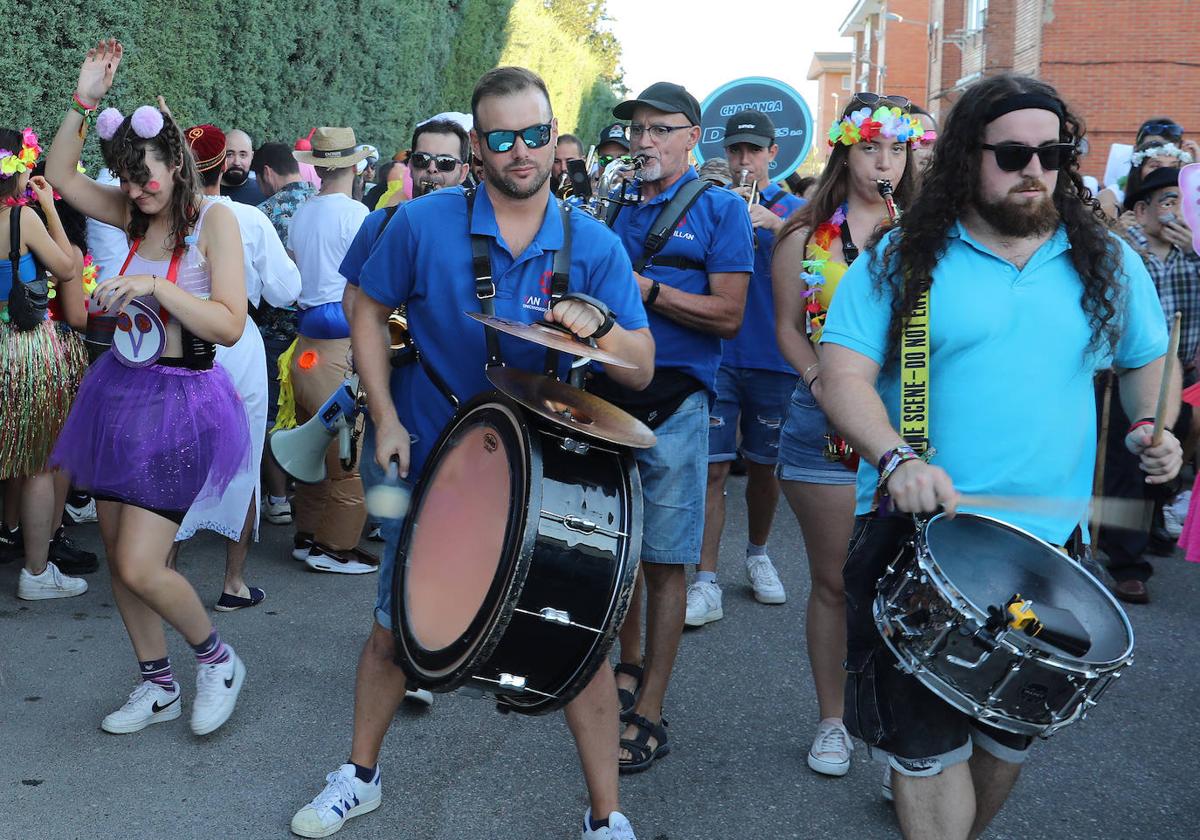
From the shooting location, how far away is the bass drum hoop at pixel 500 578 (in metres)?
2.86

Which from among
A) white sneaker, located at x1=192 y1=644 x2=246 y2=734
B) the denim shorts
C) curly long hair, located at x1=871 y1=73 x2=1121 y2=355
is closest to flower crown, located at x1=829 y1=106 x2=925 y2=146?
the denim shorts

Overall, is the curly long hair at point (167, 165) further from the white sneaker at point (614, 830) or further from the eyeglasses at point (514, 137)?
the white sneaker at point (614, 830)

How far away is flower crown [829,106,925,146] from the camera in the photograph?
13.6 feet

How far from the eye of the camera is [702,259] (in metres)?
4.46

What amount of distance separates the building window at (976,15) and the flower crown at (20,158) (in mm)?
26968

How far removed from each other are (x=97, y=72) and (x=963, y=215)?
315 cm

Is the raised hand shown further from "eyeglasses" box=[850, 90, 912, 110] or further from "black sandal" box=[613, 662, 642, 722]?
"black sandal" box=[613, 662, 642, 722]

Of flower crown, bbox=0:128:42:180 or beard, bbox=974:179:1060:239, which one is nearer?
beard, bbox=974:179:1060:239

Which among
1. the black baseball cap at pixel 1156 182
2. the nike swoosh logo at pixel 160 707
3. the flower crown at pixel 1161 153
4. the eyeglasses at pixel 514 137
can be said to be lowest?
the nike swoosh logo at pixel 160 707

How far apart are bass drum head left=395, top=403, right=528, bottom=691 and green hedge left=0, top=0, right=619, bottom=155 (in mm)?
6224

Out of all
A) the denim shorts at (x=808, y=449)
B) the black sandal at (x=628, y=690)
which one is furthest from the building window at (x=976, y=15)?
the black sandal at (x=628, y=690)

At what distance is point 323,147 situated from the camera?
22.5ft

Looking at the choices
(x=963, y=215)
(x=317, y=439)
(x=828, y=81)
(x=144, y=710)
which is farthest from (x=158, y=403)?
(x=828, y=81)

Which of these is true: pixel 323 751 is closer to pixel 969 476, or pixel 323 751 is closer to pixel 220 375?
pixel 220 375
